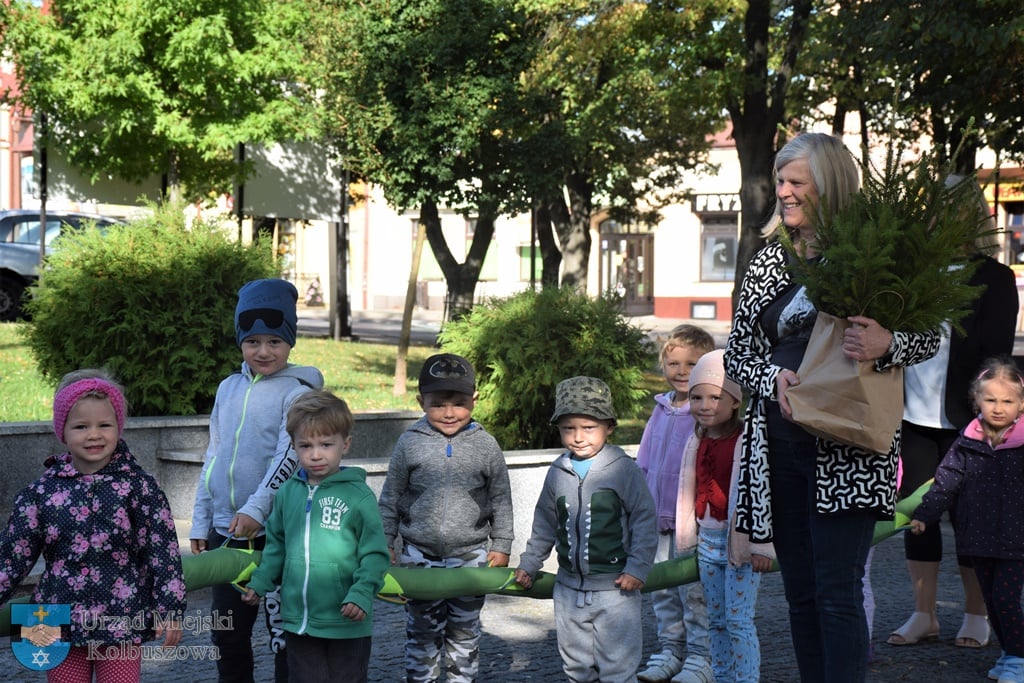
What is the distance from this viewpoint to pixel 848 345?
12.5 feet

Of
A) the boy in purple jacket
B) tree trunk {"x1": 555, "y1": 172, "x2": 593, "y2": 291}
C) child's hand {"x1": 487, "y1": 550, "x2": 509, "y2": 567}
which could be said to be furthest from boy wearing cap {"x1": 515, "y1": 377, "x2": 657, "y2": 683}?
tree trunk {"x1": 555, "y1": 172, "x2": 593, "y2": 291}

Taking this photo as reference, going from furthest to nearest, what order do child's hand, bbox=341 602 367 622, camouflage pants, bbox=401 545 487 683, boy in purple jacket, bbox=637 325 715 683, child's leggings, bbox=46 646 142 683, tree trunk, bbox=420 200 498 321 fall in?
tree trunk, bbox=420 200 498 321 < boy in purple jacket, bbox=637 325 715 683 < camouflage pants, bbox=401 545 487 683 < child's hand, bbox=341 602 367 622 < child's leggings, bbox=46 646 142 683

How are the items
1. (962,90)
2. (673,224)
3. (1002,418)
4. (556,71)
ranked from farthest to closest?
(673,224)
(556,71)
(962,90)
(1002,418)

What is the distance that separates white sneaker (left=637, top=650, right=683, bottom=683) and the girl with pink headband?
2.31 metres

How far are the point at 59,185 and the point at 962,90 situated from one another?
58.7 feet

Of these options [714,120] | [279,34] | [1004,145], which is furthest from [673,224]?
[1004,145]

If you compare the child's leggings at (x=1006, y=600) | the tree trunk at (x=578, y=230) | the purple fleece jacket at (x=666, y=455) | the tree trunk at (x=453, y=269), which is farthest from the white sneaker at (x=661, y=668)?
the tree trunk at (x=578, y=230)

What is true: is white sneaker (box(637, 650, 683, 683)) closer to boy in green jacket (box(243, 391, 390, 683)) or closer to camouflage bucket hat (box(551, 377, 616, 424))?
camouflage bucket hat (box(551, 377, 616, 424))

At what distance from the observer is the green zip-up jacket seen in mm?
4223

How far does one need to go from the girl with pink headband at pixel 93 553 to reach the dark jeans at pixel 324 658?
18.0 inches

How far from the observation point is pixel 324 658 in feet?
14.0

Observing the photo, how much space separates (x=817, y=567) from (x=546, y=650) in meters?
2.45

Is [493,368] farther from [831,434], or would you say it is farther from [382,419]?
[831,434]

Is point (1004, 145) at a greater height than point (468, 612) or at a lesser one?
greater
